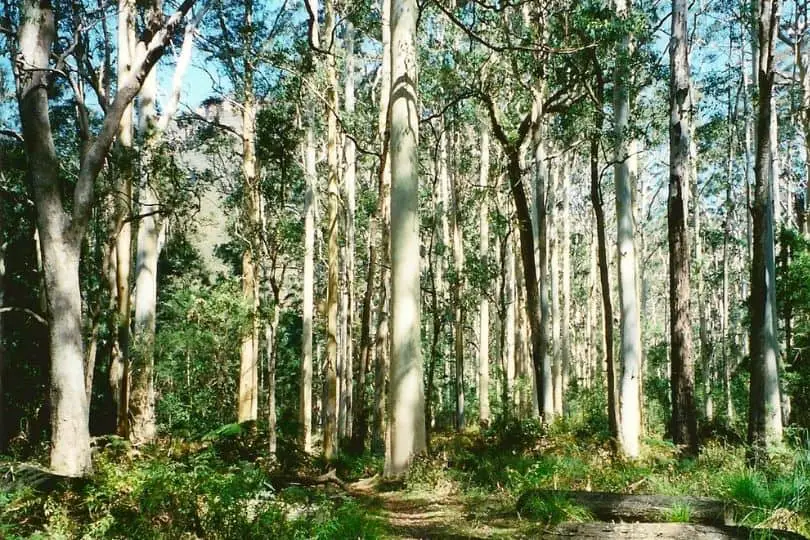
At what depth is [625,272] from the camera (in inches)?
484

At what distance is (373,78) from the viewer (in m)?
24.8

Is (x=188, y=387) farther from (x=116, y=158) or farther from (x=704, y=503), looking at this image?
(x=704, y=503)

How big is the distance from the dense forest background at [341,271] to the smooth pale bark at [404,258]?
0.03m

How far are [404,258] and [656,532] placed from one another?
511cm

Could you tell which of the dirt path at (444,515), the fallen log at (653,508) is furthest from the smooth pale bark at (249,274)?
the fallen log at (653,508)

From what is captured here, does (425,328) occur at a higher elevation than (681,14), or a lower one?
lower

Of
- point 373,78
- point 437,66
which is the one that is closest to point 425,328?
point 373,78

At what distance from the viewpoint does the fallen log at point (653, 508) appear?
5219mm

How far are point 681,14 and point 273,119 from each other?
791cm

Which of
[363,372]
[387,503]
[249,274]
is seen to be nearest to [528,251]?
[363,372]

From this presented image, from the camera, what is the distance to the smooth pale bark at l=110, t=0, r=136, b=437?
11641 mm

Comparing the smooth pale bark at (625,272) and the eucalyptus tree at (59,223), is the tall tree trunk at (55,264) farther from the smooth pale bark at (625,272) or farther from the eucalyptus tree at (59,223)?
the smooth pale bark at (625,272)

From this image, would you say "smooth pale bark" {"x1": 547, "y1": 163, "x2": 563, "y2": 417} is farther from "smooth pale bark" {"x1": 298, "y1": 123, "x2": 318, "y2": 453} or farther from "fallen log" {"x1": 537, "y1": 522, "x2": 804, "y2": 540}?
"fallen log" {"x1": 537, "y1": 522, "x2": 804, "y2": 540}

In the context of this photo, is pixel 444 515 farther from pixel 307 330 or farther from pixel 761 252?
pixel 307 330
